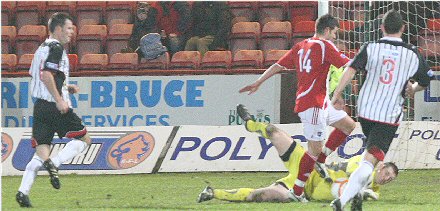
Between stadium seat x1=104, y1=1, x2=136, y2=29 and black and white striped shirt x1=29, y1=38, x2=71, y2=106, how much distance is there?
827 centimetres

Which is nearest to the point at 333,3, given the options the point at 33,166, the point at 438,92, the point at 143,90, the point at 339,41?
the point at 339,41

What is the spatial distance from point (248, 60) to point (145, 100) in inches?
65.0

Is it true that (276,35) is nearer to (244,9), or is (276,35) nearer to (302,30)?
(302,30)

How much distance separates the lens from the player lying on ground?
9555 millimetres

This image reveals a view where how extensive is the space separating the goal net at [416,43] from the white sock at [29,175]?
6.20 m

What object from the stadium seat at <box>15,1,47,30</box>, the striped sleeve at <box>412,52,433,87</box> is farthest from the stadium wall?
the striped sleeve at <box>412,52,433,87</box>

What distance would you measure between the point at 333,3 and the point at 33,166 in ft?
23.7

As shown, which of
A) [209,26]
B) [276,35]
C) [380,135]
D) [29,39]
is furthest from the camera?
[29,39]

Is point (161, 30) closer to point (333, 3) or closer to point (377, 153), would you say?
point (333, 3)

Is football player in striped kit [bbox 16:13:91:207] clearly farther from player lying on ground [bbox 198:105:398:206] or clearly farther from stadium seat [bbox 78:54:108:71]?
stadium seat [bbox 78:54:108:71]

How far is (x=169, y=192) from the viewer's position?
11625 millimetres

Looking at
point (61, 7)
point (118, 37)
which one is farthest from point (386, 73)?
point (61, 7)

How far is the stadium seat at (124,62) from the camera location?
1675 cm

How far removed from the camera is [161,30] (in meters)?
17.2
